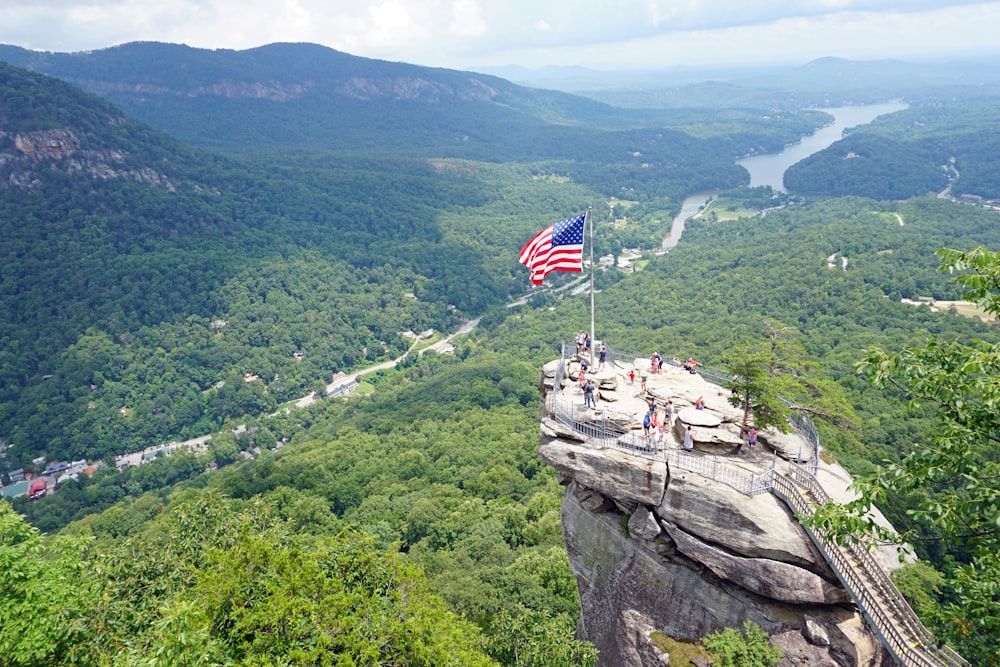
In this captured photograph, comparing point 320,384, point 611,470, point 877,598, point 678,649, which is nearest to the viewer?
point 877,598

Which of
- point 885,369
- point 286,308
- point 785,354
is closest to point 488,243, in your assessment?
point 286,308

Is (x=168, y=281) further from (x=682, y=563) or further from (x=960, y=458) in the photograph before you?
(x=960, y=458)

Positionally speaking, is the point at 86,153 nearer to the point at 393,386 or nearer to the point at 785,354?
the point at 393,386

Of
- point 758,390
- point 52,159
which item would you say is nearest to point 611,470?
point 758,390

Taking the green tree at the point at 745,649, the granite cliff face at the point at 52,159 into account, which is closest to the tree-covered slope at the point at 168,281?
the granite cliff face at the point at 52,159

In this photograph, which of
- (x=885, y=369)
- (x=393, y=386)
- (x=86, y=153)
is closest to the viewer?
(x=885, y=369)
